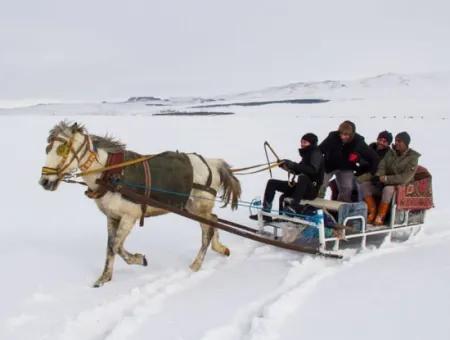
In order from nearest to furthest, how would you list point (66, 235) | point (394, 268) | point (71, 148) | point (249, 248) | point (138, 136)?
1. point (71, 148)
2. point (394, 268)
3. point (249, 248)
4. point (66, 235)
5. point (138, 136)

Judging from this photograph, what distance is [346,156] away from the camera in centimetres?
773

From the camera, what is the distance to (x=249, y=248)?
7.67m

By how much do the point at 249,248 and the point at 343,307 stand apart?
259cm

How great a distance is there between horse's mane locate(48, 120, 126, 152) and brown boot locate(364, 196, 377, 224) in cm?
352

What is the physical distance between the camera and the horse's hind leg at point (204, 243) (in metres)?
6.76

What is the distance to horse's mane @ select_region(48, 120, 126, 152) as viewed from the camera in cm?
588

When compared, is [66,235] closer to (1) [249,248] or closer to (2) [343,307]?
(1) [249,248]

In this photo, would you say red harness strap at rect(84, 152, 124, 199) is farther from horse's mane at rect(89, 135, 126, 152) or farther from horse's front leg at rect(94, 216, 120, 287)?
horse's front leg at rect(94, 216, 120, 287)

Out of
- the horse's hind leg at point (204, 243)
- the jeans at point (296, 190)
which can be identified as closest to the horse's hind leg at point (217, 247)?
the horse's hind leg at point (204, 243)

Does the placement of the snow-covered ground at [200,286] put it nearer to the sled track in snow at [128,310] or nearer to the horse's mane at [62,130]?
the sled track in snow at [128,310]

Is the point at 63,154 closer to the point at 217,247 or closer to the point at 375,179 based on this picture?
the point at 217,247

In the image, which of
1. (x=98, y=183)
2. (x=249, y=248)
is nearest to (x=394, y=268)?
(x=249, y=248)

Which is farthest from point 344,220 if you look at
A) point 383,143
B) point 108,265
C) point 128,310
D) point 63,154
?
point 63,154

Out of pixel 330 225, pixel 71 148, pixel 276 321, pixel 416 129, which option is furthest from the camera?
pixel 416 129
